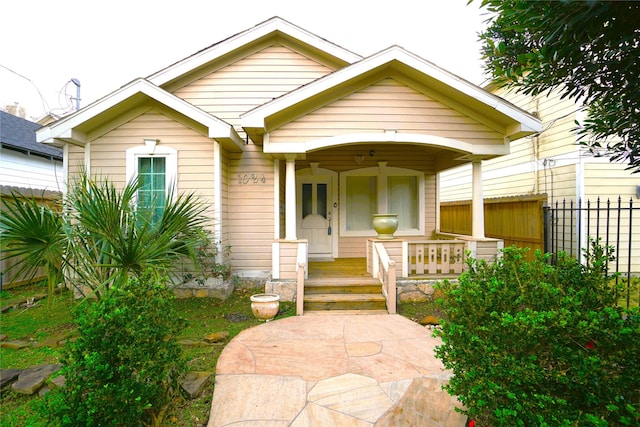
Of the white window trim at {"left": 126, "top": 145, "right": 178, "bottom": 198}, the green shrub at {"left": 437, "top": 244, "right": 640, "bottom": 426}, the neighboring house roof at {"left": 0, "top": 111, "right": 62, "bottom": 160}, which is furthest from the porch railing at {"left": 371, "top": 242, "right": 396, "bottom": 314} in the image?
the neighboring house roof at {"left": 0, "top": 111, "right": 62, "bottom": 160}

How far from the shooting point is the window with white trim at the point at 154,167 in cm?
701

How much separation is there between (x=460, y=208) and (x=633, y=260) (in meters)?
4.92

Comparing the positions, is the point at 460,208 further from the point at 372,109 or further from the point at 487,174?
the point at 372,109

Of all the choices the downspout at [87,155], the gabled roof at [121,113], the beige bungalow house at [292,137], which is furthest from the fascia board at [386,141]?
the downspout at [87,155]

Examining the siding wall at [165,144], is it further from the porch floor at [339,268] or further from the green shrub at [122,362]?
the green shrub at [122,362]

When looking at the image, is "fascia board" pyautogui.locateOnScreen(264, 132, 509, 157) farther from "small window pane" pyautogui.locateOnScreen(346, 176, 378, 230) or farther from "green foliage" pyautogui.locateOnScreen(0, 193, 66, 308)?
"green foliage" pyautogui.locateOnScreen(0, 193, 66, 308)

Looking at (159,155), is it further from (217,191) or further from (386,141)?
(386,141)

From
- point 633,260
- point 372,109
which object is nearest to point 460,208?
point 633,260

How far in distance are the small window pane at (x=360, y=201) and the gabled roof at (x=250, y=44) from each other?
2939 millimetres

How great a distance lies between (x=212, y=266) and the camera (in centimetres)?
674

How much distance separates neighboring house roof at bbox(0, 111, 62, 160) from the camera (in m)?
12.0

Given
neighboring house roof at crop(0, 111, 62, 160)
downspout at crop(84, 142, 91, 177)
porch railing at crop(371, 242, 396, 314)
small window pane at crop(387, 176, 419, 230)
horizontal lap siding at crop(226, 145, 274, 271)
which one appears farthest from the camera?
neighboring house roof at crop(0, 111, 62, 160)

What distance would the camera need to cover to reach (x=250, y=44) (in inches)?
315

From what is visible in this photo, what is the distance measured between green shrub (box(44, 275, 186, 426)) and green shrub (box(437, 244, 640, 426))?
2.23 meters
